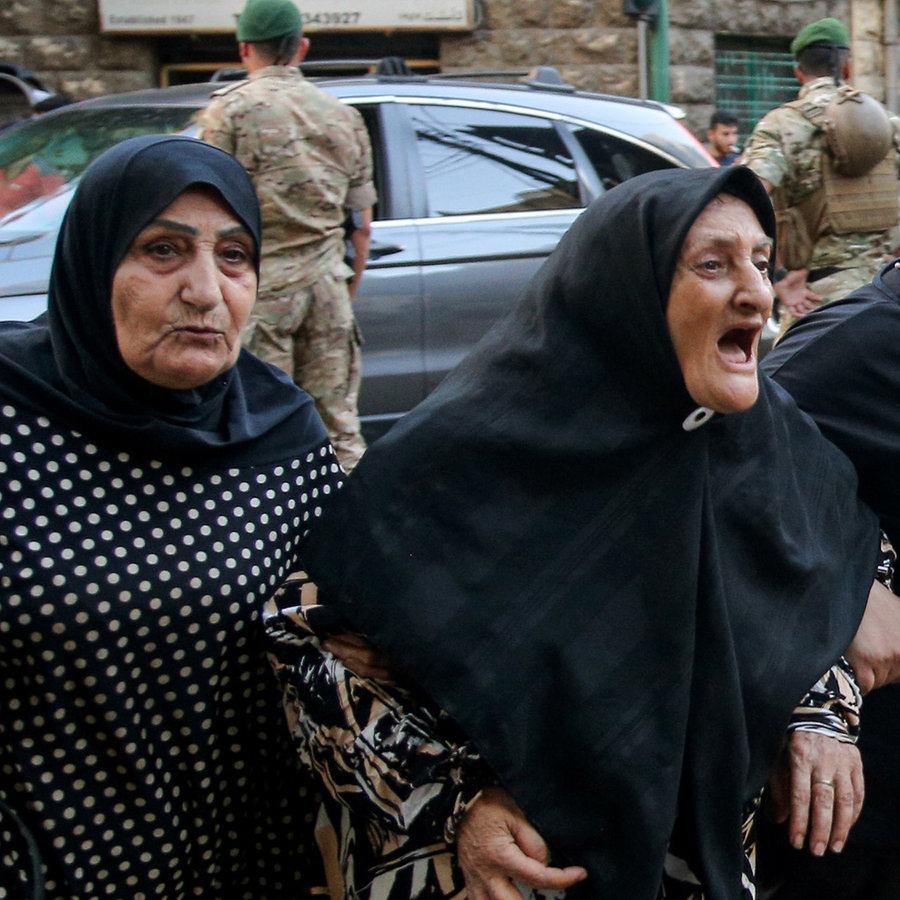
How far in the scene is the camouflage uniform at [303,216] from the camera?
534cm

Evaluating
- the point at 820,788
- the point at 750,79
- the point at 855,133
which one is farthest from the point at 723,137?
the point at 820,788

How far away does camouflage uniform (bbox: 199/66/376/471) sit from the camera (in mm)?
5340

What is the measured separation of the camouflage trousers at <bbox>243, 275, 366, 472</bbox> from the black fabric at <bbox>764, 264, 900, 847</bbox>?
277cm

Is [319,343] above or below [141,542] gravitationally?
below

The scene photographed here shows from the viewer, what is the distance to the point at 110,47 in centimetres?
1097

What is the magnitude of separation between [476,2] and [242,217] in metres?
9.56

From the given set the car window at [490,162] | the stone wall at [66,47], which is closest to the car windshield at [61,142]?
the car window at [490,162]

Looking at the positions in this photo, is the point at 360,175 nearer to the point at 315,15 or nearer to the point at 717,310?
the point at 717,310

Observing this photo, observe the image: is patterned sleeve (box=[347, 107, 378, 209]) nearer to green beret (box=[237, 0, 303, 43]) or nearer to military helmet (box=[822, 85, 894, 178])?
green beret (box=[237, 0, 303, 43])

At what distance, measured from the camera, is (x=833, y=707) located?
2.45 metres

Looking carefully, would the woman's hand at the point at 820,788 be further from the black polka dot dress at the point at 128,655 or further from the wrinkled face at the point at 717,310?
the black polka dot dress at the point at 128,655

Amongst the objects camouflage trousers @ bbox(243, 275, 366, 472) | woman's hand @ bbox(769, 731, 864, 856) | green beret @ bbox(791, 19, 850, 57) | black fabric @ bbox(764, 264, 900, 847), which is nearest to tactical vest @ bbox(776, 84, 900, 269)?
green beret @ bbox(791, 19, 850, 57)

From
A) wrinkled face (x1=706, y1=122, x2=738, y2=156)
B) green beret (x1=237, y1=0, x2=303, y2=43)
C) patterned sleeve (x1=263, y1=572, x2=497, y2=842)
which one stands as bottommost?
patterned sleeve (x1=263, y1=572, x2=497, y2=842)

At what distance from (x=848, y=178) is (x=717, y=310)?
15.0 feet
